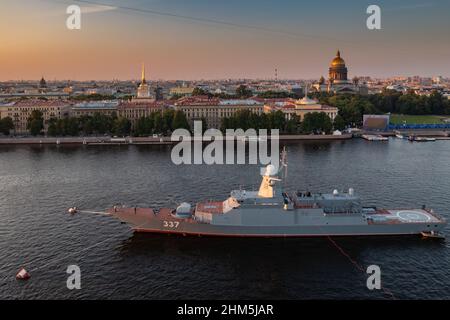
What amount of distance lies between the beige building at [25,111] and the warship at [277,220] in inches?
2350

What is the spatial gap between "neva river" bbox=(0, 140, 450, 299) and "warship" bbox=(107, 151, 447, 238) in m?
0.74

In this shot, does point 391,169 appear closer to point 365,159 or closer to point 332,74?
point 365,159

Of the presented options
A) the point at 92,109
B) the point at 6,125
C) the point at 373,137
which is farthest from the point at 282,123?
the point at 6,125

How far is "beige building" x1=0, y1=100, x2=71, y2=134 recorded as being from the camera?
265 ft

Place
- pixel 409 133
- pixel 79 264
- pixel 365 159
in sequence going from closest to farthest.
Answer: pixel 79 264, pixel 365 159, pixel 409 133

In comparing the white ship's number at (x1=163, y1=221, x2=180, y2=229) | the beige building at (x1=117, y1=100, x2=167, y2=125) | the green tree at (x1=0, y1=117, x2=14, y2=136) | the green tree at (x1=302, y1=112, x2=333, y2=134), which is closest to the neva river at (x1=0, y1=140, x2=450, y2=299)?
the white ship's number at (x1=163, y1=221, x2=180, y2=229)

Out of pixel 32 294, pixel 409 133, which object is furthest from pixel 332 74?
pixel 32 294

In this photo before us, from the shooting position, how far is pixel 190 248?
26.9 metres

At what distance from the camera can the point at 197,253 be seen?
1032 inches

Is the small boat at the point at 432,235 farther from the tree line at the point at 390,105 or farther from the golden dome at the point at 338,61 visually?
the golden dome at the point at 338,61

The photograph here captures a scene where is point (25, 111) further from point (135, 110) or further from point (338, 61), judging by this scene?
point (338, 61)

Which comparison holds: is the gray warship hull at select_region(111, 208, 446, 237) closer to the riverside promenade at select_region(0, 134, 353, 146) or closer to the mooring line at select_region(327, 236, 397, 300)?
the mooring line at select_region(327, 236, 397, 300)
